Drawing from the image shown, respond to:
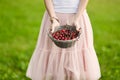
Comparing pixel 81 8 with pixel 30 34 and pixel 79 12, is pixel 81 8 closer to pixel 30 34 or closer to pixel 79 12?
pixel 79 12

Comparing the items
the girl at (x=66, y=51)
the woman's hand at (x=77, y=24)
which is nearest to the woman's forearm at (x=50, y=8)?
the girl at (x=66, y=51)

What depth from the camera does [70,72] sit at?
493cm

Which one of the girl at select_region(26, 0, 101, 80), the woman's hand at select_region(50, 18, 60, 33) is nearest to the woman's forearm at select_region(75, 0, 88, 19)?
the girl at select_region(26, 0, 101, 80)

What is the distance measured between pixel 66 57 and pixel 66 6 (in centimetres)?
53

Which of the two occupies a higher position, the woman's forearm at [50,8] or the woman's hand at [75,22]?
the woman's forearm at [50,8]

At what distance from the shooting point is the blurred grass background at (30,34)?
6.56m

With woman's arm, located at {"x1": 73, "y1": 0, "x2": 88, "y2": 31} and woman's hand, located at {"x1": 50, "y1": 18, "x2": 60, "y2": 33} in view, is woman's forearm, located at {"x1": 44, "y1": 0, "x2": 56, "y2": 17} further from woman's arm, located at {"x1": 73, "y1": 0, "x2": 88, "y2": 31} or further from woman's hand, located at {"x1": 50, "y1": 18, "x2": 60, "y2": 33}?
woman's arm, located at {"x1": 73, "y1": 0, "x2": 88, "y2": 31}

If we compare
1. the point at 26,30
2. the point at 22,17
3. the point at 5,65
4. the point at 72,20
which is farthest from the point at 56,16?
the point at 22,17

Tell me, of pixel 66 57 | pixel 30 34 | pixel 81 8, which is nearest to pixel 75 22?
pixel 81 8

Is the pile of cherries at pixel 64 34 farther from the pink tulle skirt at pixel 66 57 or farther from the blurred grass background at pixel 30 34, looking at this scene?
the blurred grass background at pixel 30 34

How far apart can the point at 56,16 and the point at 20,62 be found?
2.07 m

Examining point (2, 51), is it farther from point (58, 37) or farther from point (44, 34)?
point (58, 37)

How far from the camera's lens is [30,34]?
7.86 m

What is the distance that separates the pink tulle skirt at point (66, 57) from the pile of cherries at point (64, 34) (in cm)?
24
